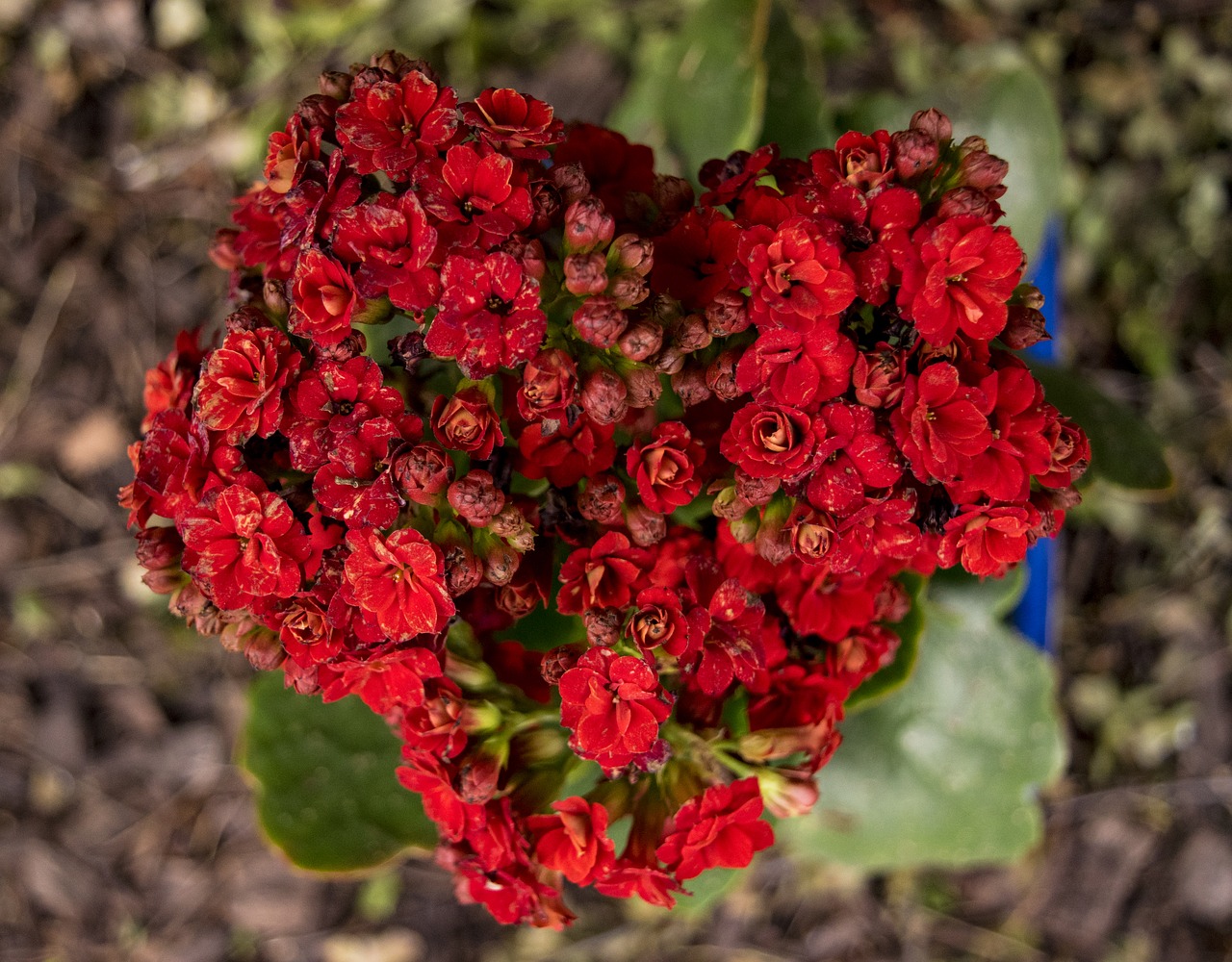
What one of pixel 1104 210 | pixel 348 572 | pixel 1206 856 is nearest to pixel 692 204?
pixel 348 572

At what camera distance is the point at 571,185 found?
1.14 metres

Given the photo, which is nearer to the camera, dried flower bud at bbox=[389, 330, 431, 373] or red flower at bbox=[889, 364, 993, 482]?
Answer: red flower at bbox=[889, 364, 993, 482]

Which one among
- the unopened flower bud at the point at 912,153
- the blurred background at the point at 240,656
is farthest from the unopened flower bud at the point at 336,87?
the blurred background at the point at 240,656

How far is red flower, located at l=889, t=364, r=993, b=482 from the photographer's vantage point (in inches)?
39.9

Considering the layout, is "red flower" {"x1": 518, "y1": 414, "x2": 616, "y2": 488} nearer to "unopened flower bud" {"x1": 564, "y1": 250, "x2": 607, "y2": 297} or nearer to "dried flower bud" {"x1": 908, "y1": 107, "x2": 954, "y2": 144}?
"unopened flower bud" {"x1": 564, "y1": 250, "x2": 607, "y2": 297}

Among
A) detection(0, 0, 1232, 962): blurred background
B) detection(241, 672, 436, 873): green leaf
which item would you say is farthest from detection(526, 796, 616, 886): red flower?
detection(0, 0, 1232, 962): blurred background

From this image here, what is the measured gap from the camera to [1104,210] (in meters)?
2.70

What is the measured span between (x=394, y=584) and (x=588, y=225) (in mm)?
A: 410

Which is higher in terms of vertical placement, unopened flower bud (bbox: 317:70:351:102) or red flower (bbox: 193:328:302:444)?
unopened flower bud (bbox: 317:70:351:102)

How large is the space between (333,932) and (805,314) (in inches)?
85.3

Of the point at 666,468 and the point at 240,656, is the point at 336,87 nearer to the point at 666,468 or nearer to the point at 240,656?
the point at 666,468

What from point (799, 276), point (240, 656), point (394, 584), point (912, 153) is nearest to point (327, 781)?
point (394, 584)

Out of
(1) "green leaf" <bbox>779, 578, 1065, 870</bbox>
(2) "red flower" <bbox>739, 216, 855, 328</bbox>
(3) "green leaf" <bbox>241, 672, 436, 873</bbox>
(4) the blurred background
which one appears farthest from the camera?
(4) the blurred background

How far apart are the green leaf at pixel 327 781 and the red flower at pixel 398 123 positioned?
959mm
